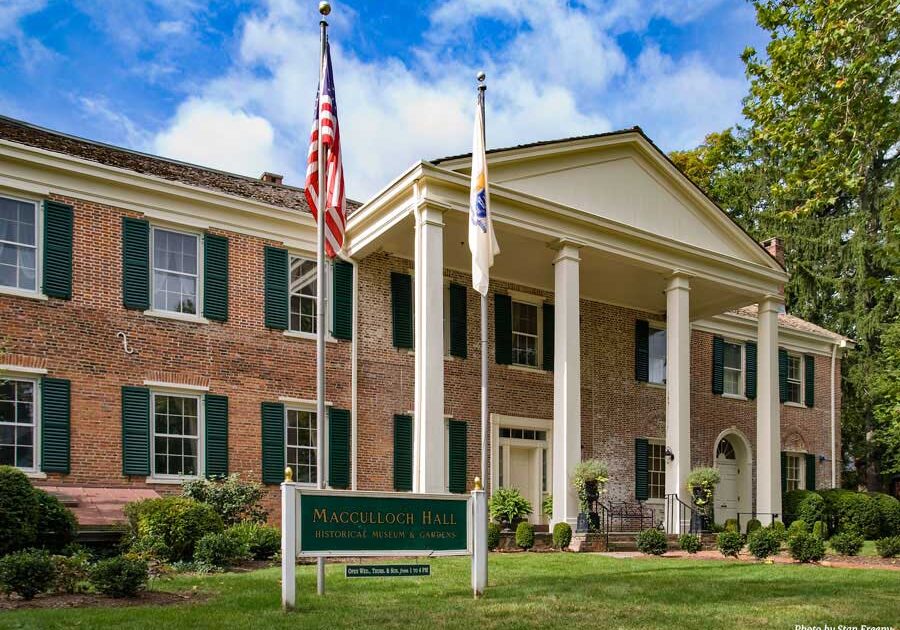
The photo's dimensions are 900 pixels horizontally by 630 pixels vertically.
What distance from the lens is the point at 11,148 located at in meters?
14.3

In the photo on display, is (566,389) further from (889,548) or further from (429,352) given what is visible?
(889,548)

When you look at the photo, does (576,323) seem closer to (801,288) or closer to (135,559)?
(135,559)

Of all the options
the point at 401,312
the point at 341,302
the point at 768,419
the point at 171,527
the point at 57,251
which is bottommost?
the point at 171,527

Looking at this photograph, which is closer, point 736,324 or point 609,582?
point 609,582

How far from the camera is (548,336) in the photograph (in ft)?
69.3

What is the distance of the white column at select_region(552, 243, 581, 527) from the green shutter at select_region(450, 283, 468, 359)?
2.66 meters

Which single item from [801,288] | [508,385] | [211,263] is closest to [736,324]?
[508,385]

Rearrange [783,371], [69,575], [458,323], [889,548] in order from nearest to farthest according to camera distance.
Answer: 1. [69,575]
2. [889,548]
3. [458,323]
4. [783,371]

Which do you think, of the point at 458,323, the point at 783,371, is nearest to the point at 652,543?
the point at 458,323

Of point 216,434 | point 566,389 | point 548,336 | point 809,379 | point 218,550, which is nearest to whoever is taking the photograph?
point 218,550

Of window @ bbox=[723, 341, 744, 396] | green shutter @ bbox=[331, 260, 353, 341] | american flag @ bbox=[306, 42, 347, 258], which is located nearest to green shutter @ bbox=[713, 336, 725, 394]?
window @ bbox=[723, 341, 744, 396]

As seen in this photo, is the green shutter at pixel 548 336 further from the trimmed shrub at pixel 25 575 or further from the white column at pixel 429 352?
the trimmed shrub at pixel 25 575

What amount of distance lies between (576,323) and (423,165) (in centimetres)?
461

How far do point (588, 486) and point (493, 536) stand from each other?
2278 mm
